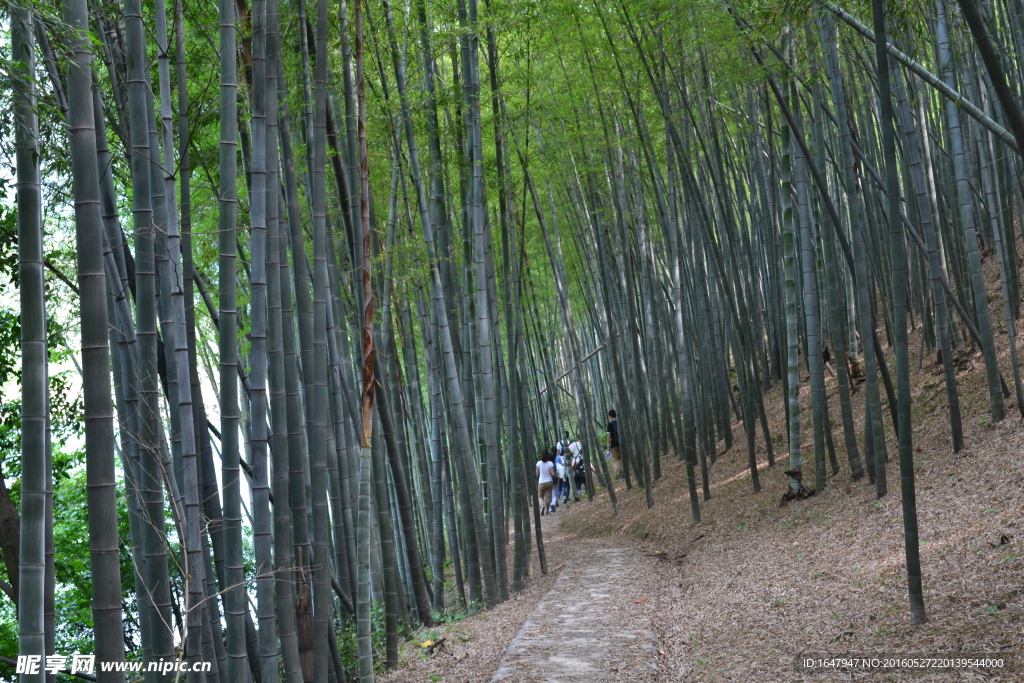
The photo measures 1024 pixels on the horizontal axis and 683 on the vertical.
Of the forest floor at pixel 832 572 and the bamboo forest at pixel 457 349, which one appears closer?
the bamboo forest at pixel 457 349

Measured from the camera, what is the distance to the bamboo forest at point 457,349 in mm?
2627

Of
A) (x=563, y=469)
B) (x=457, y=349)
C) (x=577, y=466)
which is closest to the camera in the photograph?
(x=457, y=349)

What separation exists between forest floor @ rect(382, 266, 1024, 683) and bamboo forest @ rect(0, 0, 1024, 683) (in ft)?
0.10

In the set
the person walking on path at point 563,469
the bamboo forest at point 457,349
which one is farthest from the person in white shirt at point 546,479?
the bamboo forest at point 457,349

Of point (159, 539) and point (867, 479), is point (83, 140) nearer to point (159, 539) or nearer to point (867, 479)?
point (159, 539)

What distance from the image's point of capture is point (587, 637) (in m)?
4.20

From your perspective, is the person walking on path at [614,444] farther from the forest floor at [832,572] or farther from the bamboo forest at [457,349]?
the forest floor at [832,572]

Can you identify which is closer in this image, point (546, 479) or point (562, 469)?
point (546, 479)

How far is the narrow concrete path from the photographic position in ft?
11.6

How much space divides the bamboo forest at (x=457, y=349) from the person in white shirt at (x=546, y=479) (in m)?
1.44

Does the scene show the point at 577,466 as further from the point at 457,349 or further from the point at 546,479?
the point at 457,349

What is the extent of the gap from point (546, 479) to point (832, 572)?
274 inches

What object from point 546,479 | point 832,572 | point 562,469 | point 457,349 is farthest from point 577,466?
point 832,572

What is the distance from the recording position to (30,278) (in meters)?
2.05
